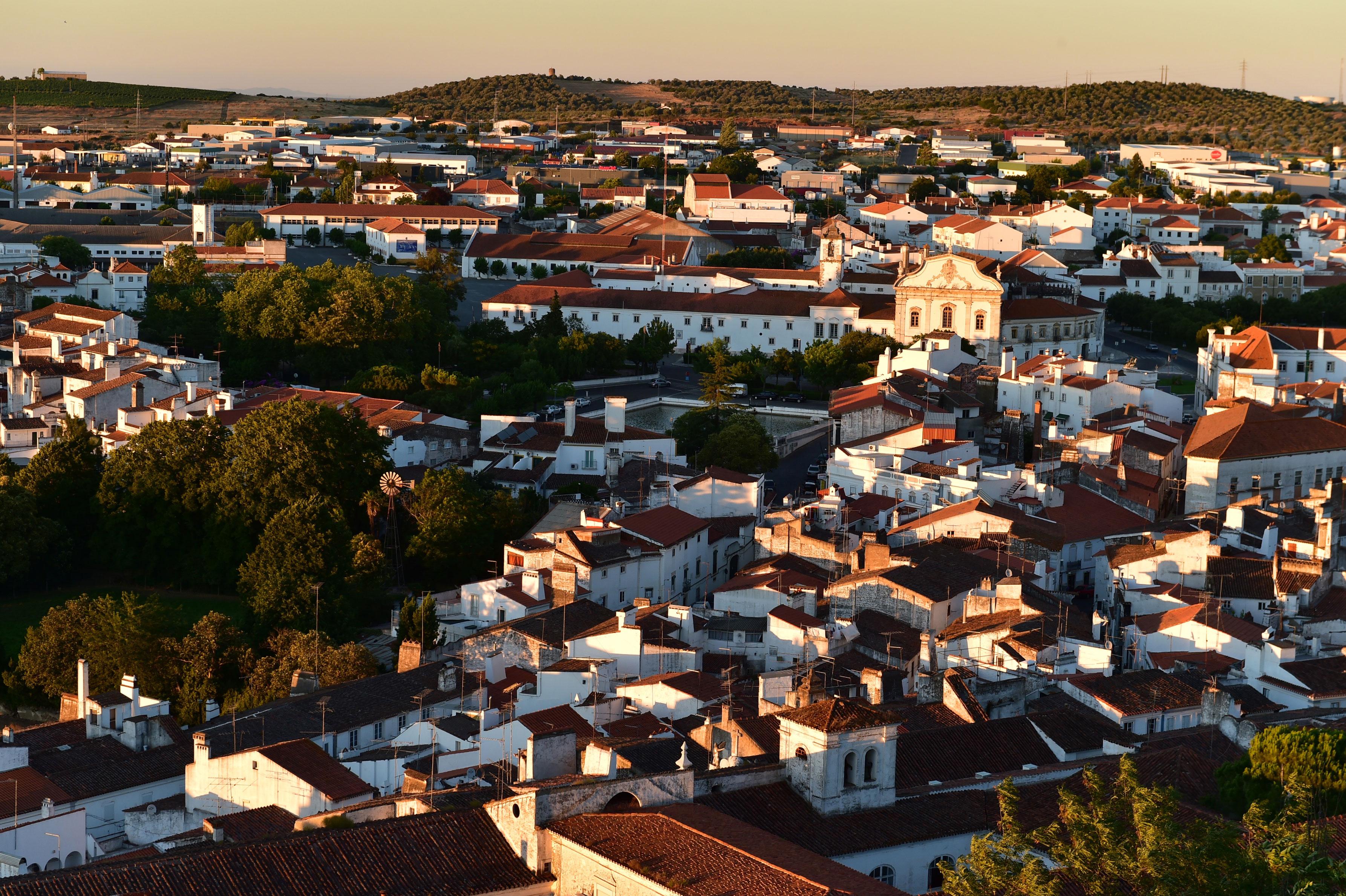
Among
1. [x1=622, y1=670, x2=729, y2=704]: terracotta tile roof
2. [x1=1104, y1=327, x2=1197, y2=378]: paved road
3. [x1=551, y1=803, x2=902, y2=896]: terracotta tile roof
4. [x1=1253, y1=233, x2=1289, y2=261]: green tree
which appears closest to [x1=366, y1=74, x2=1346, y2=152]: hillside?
[x1=1253, y1=233, x2=1289, y2=261]: green tree

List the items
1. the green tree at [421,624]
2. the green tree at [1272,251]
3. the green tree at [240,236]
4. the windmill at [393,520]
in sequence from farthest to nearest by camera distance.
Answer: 1. the green tree at [240,236]
2. the green tree at [1272,251]
3. the windmill at [393,520]
4. the green tree at [421,624]

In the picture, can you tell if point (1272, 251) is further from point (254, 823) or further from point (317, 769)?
point (254, 823)

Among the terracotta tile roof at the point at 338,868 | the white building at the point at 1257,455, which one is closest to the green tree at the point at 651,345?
the white building at the point at 1257,455

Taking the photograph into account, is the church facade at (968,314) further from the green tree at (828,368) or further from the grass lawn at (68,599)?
the grass lawn at (68,599)

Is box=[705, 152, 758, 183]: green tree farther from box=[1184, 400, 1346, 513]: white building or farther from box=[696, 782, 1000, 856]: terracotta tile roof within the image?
box=[696, 782, 1000, 856]: terracotta tile roof

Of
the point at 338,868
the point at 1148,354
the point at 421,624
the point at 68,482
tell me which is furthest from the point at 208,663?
the point at 1148,354

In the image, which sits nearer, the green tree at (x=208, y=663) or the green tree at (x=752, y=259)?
the green tree at (x=208, y=663)
